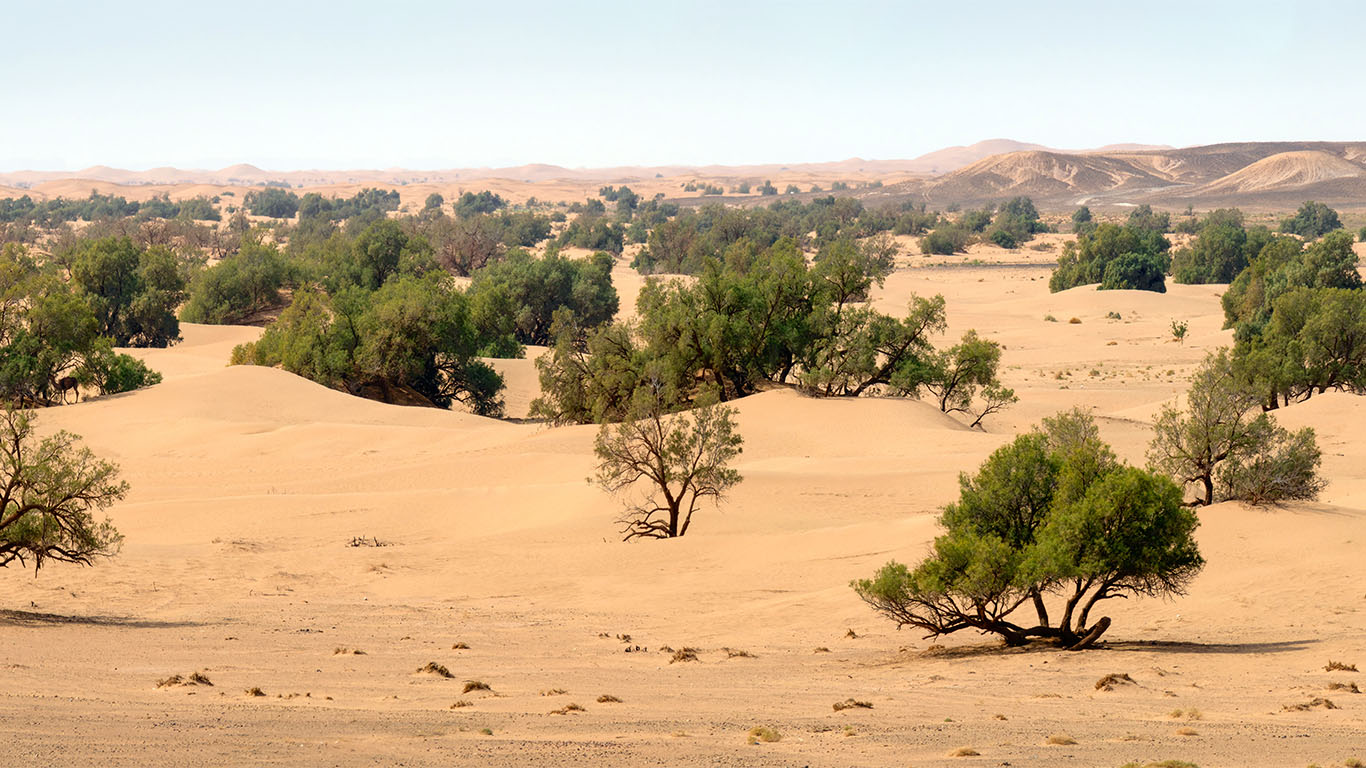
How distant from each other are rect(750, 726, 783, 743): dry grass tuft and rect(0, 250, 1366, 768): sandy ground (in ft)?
0.91

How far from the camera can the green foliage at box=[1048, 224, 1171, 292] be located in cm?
6919

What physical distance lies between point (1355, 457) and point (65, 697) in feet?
88.7

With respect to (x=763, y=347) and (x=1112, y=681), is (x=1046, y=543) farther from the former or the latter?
(x=763, y=347)

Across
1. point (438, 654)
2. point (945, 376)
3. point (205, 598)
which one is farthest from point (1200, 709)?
point (945, 376)

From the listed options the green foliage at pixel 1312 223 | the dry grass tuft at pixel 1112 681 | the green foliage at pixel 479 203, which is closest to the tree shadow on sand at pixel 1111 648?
the dry grass tuft at pixel 1112 681

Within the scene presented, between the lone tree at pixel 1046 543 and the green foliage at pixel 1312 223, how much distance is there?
99527 mm

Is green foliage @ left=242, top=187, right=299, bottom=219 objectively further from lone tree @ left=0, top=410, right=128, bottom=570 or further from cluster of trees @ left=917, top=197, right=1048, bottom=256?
lone tree @ left=0, top=410, right=128, bottom=570

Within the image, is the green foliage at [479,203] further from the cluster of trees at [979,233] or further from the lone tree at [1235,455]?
the lone tree at [1235,455]

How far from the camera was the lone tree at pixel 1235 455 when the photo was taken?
19562 millimetres

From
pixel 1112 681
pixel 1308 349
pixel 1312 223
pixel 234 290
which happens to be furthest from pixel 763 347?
pixel 1312 223

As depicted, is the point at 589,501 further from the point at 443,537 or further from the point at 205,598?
the point at 205,598

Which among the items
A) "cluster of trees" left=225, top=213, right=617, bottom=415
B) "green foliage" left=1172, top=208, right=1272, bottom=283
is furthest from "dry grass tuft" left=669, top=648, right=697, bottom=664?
"green foliage" left=1172, top=208, right=1272, bottom=283

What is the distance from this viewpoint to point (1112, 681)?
12242 mm

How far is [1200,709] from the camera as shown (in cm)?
1116
